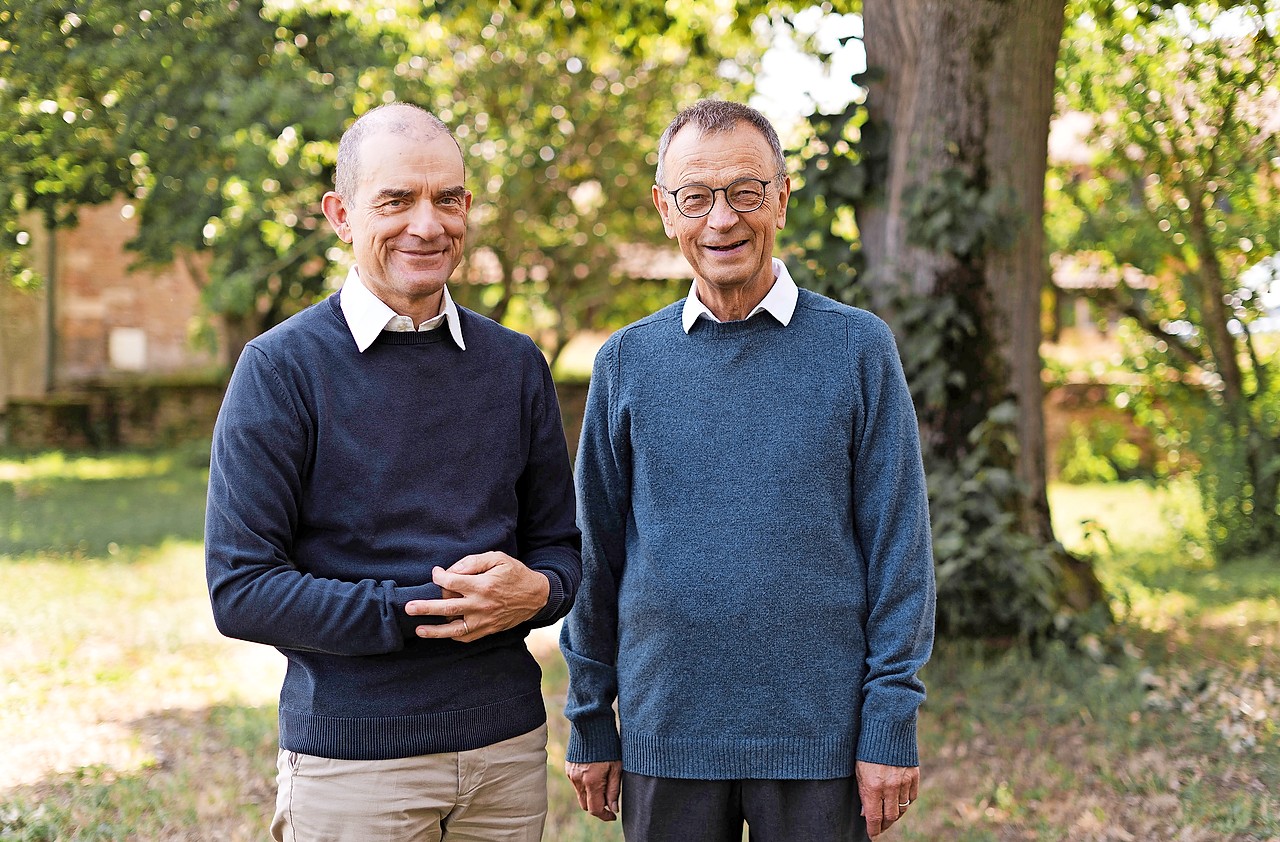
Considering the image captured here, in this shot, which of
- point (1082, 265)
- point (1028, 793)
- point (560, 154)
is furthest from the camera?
point (560, 154)

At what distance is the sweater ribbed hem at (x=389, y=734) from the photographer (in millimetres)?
2174

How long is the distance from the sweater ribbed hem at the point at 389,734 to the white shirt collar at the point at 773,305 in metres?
0.88

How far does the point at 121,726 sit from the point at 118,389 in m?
3.12

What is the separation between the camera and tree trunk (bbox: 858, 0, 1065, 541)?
18.1 feet

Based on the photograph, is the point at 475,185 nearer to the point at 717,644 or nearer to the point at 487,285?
the point at 487,285

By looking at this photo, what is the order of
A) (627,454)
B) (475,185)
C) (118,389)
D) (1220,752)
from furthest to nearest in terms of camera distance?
(475,185)
(118,389)
(1220,752)
(627,454)

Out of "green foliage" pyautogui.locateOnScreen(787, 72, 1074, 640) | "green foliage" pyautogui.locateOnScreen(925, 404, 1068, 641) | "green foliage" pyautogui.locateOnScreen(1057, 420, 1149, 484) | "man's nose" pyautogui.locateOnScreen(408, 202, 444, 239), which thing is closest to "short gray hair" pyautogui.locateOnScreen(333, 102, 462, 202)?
"man's nose" pyautogui.locateOnScreen(408, 202, 444, 239)

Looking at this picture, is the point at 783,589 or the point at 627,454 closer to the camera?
the point at 783,589

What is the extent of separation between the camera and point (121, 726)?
5.13 m

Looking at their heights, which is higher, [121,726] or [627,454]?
[627,454]

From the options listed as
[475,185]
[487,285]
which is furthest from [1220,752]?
[487,285]

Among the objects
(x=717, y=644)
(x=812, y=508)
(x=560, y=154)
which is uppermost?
(x=560, y=154)

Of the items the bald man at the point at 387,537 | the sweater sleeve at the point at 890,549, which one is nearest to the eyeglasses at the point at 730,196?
the sweater sleeve at the point at 890,549

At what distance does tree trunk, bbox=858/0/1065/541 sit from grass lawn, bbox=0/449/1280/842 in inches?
40.1
